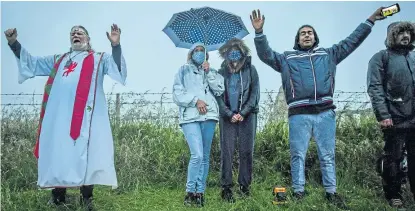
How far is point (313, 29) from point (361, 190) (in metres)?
2.07

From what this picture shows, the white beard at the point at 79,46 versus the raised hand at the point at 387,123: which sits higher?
the white beard at the point at 79,46

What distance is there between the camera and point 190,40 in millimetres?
5988

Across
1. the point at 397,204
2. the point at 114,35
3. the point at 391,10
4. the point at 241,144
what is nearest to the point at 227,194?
the point at 241,144

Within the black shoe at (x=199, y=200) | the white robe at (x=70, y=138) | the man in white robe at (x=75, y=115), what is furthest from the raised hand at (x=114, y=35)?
the black shoe at (x=199, y=200)

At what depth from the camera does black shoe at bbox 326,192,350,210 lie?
4.92 m

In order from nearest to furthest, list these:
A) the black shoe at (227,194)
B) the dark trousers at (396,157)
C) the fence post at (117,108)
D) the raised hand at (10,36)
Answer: the raised hand at (10,36) < the dark trousers at (396,157) < the black shoe at (227,194) < the fence post at (117,108)

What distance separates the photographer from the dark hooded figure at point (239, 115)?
18.1ft

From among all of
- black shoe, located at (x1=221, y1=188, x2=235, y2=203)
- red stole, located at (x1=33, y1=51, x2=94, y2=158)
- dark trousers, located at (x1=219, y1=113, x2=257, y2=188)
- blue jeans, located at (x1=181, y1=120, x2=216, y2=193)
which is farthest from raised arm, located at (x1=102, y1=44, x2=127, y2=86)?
black shoe, located at (x1=221, y1=188, x2=235, y2=203)

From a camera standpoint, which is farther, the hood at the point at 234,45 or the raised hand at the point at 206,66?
the hood at the point at 234,45

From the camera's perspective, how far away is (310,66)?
5.21 meters

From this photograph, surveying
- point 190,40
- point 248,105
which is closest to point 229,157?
point 248,105

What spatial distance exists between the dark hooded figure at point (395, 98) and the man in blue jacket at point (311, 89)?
0.32m

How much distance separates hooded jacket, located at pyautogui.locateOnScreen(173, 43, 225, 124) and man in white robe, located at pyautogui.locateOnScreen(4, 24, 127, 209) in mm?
697

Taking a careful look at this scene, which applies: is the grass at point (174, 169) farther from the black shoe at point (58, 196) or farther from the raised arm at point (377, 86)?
the raised arm at point (377, 86)
